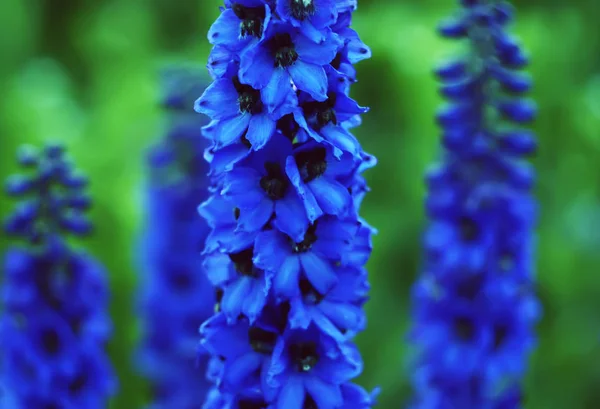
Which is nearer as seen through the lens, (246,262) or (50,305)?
(246,262)

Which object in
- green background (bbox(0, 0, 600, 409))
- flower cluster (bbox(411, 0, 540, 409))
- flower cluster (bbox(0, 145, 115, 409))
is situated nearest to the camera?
flower cluster (bbox(0, 145, 115, 409))

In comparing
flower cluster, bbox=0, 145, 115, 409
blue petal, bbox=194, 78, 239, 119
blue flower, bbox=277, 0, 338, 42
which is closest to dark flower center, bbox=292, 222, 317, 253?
blue petal, bbox=194, 78, 239, 119

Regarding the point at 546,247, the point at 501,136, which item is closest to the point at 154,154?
the point at 501,136

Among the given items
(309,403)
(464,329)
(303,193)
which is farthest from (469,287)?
(303,193)

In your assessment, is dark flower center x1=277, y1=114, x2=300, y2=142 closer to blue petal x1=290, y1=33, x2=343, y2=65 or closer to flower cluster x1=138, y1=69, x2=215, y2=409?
blue petal x1=290, y1=33, x2=343, y2=65

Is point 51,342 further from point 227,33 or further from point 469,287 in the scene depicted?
point 227,33

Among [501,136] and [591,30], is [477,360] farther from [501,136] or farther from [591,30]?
[591,30]
